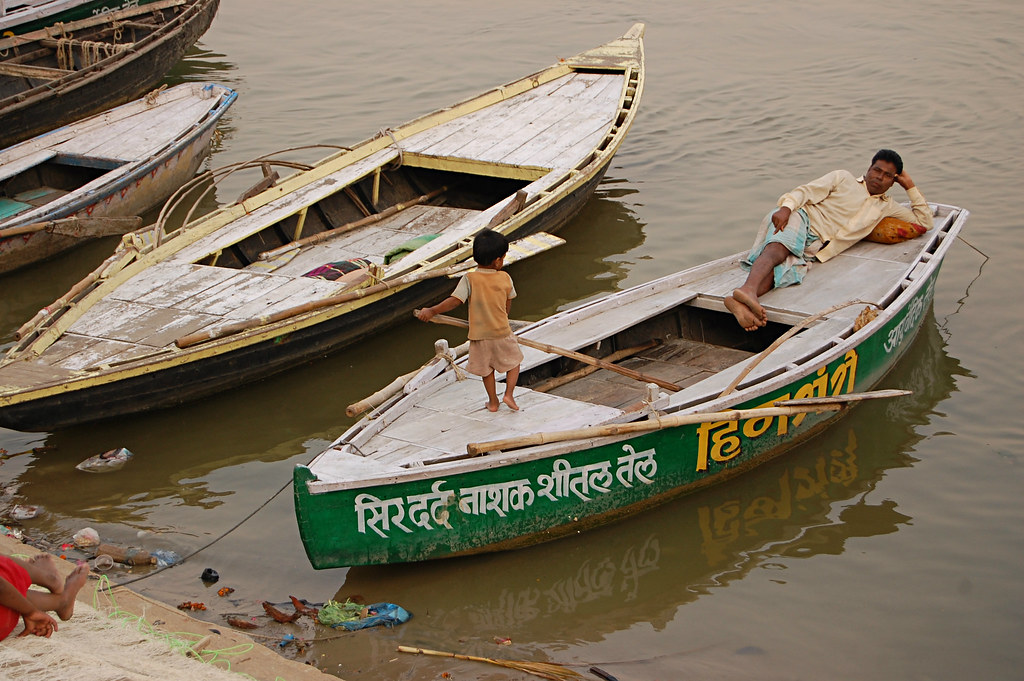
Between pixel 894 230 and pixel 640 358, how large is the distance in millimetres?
2270

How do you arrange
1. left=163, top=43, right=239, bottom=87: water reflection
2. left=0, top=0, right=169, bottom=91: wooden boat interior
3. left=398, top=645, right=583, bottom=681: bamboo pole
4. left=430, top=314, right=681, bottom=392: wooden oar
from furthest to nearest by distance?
left=163, top=43, right=239, bottom=87: water reflection < left=0, top=0, right=169, bottom=91: wooden boat interior < left=430, top=314, right=681, bottom=392: wooden oar < left=398, top=645, right=583, bottom=681: bamboo pole

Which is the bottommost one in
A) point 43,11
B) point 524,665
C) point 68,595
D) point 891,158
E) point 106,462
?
point 524,665

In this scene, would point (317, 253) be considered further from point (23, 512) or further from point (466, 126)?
point (23, 512)

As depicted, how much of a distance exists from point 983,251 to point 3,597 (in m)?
8.45

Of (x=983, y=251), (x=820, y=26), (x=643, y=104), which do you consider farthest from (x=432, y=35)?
(x=983, y=251)

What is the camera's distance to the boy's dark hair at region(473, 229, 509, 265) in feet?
17.4

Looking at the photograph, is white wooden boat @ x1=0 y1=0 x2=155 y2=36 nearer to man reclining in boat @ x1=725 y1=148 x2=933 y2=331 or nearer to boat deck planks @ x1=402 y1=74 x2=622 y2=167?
boat deck planks @ x1=402 y1=74 x2=622 y2=167

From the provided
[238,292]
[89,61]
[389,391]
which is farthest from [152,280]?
[89,61]

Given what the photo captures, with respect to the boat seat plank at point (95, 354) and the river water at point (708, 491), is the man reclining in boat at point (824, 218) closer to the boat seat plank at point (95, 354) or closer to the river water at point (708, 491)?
the river water at point (708, 491)

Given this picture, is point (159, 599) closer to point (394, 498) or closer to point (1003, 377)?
point (394, 498)

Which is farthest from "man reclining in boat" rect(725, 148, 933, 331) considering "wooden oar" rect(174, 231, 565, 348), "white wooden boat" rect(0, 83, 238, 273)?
"white wooden boat" rect(0, 83, 238, 273)

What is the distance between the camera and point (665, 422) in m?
5.42

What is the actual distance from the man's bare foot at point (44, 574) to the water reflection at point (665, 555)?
1.72 metres

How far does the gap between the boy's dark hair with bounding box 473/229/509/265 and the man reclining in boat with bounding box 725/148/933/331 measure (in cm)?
242
